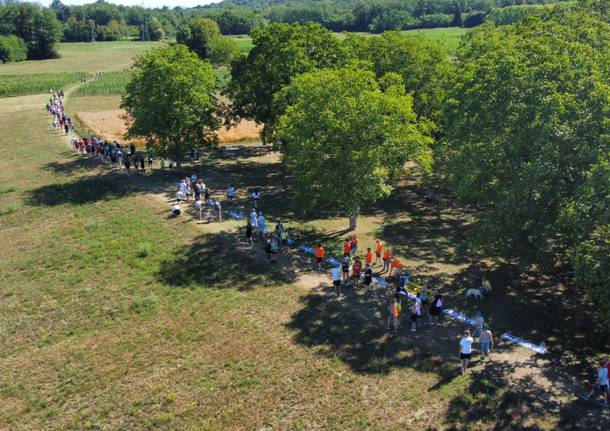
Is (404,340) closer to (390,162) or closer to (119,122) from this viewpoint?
(390,162)

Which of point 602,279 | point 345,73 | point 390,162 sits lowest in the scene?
point 602,279

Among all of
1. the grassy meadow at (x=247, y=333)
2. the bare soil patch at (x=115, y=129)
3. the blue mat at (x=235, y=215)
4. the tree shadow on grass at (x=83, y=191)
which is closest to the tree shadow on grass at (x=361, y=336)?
the grassy meadow at (x=247, y=333)

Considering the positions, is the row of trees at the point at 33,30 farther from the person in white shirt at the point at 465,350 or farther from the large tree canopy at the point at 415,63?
the person in white shirt at the point at 465,350

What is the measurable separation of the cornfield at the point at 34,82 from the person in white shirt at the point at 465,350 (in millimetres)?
87630

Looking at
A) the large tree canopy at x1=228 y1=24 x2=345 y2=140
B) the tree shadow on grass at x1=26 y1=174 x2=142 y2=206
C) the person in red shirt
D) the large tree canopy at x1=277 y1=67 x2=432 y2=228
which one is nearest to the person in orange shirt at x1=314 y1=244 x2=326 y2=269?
the person in red shirt

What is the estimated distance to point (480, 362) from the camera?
19.0 meters

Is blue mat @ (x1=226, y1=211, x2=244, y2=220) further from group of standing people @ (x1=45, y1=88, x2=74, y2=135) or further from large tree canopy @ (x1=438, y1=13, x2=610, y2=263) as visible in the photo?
group of standing people @ (x1=45, y1=88, x2=74, y2=135)

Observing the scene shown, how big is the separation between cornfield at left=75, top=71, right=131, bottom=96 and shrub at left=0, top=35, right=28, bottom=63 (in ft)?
140

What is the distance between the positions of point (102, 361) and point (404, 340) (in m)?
12.6

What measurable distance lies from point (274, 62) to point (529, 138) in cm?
2624

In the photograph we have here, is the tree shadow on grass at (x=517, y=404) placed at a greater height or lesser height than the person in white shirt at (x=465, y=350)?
lesser

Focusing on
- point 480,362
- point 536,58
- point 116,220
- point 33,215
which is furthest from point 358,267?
Answer: point 33,215

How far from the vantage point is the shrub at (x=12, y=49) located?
124 metres

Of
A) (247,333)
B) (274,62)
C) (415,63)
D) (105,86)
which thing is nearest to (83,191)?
(274,62)
